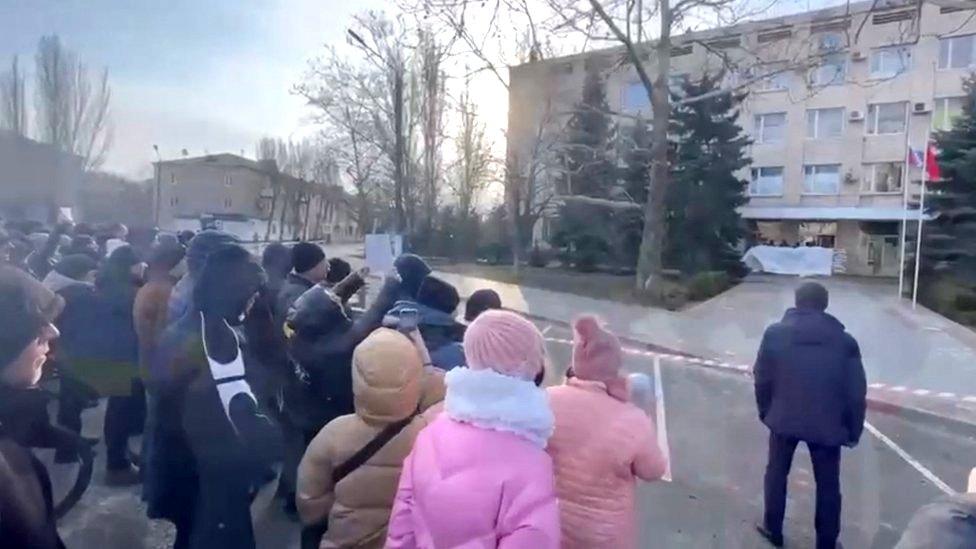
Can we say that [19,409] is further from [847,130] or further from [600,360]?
[847,130]

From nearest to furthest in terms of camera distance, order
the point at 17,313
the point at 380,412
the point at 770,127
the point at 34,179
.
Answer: the point at 17,313, the point at 380,412, the point at 34,179, the point at 770,127

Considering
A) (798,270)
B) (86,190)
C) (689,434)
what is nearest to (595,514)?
(689,434)

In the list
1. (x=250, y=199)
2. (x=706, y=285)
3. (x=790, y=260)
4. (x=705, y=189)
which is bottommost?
(x=706, y=285)

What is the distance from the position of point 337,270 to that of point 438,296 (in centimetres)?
222

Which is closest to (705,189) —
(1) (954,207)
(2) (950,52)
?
(1) (954,207)

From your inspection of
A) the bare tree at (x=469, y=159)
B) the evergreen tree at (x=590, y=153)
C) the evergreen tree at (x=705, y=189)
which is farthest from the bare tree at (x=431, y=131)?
the evergreen tree at (x=705, y=189)

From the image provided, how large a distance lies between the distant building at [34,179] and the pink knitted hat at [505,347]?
14.3 metres

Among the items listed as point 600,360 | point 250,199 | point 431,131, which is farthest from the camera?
point 250,199

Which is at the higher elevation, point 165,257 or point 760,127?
point 760,127

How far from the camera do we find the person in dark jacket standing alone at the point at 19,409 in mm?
1725

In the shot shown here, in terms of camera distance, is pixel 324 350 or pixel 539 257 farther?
pixel 539 257

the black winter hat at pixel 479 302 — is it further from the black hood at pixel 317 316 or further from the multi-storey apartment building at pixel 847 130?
the multi-storey apartment building at pixel 847 130

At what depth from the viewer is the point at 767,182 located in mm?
40312

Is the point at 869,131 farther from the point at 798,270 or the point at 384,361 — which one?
the point at 384,361
